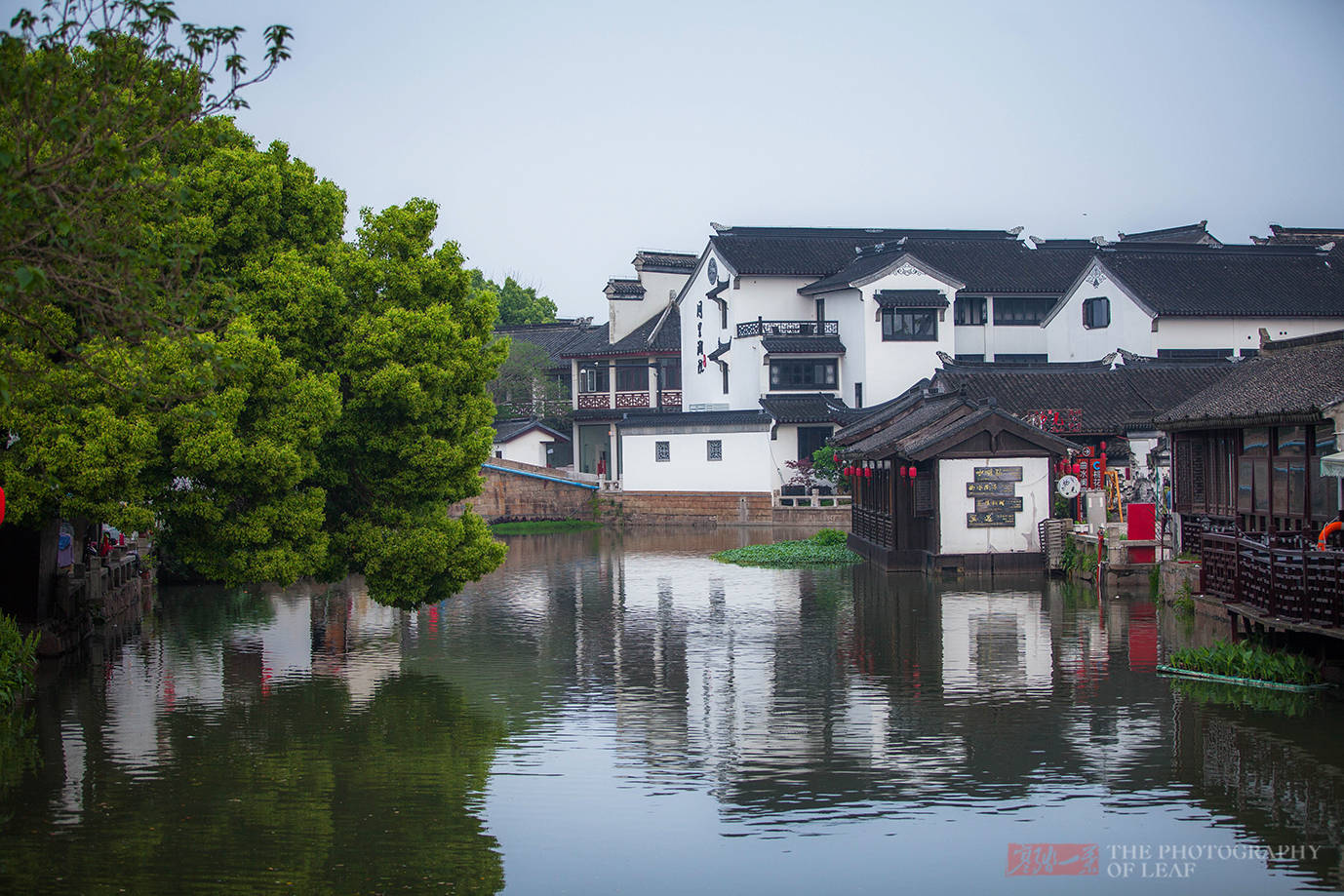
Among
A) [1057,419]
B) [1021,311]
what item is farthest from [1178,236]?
[1057,419]

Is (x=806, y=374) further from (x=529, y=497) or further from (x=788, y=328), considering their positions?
(x=529, y=497)

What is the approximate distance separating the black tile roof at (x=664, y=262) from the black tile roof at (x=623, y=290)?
1143 millimetres

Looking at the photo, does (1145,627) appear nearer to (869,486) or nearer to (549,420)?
(869,486)

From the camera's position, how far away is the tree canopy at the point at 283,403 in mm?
18266

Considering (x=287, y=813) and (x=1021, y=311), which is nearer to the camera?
(x=287, y=813)

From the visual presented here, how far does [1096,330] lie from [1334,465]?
128 ft

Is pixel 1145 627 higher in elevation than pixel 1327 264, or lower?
lower

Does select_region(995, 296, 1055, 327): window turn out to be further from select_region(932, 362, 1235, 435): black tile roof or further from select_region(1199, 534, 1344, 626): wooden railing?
select_region(1199, 534, 1344, 626): wooden railing

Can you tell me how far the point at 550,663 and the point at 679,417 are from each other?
3680cm

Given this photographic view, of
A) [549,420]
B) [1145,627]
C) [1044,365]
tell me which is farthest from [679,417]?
[1145,627]

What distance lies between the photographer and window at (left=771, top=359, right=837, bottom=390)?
60.6 meters

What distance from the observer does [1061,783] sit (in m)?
13.7

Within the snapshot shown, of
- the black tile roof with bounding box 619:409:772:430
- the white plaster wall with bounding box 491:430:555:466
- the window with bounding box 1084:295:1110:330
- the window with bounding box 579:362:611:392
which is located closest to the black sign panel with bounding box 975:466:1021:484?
Answer: the black tile roof with bounding box 619:409:772:430

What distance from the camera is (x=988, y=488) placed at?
32500mm
